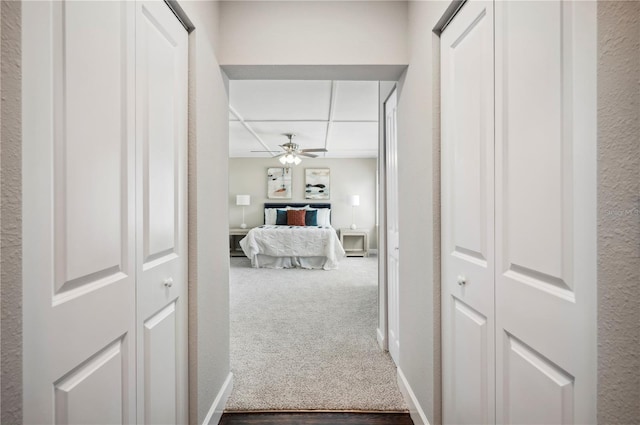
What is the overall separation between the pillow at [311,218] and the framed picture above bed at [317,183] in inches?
21.9

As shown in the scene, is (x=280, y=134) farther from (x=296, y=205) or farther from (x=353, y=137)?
(x=296, y=205)

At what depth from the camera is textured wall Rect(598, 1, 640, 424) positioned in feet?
1.98

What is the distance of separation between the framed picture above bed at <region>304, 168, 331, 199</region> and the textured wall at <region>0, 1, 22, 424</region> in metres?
7.76

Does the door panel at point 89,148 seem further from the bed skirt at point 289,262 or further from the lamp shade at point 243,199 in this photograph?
the lamp shade at point 243,199

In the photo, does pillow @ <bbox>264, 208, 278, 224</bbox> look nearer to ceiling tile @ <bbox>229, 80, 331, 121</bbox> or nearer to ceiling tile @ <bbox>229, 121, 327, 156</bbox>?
ceiling tile @ <bbox>229, 121, 327, 156</bbox>

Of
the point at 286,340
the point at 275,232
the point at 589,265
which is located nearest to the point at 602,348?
the point at 589,265

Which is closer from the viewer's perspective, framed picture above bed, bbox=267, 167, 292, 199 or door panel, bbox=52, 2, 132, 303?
door panel, bbox=52, 2, 132, 303

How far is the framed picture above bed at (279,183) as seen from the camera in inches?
330

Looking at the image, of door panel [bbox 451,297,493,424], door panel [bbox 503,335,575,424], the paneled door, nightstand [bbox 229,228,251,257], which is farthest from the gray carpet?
nightstand [bbox 229,228,251,257]

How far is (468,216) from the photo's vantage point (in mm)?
1263

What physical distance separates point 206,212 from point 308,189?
22.3 feet

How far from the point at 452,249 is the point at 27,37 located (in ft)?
4.88

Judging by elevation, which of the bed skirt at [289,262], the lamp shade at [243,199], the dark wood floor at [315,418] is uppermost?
the lamp shade at [243,199]

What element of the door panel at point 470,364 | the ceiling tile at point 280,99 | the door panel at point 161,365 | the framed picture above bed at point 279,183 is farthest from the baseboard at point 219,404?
the framed picture above bed at point 279,183
